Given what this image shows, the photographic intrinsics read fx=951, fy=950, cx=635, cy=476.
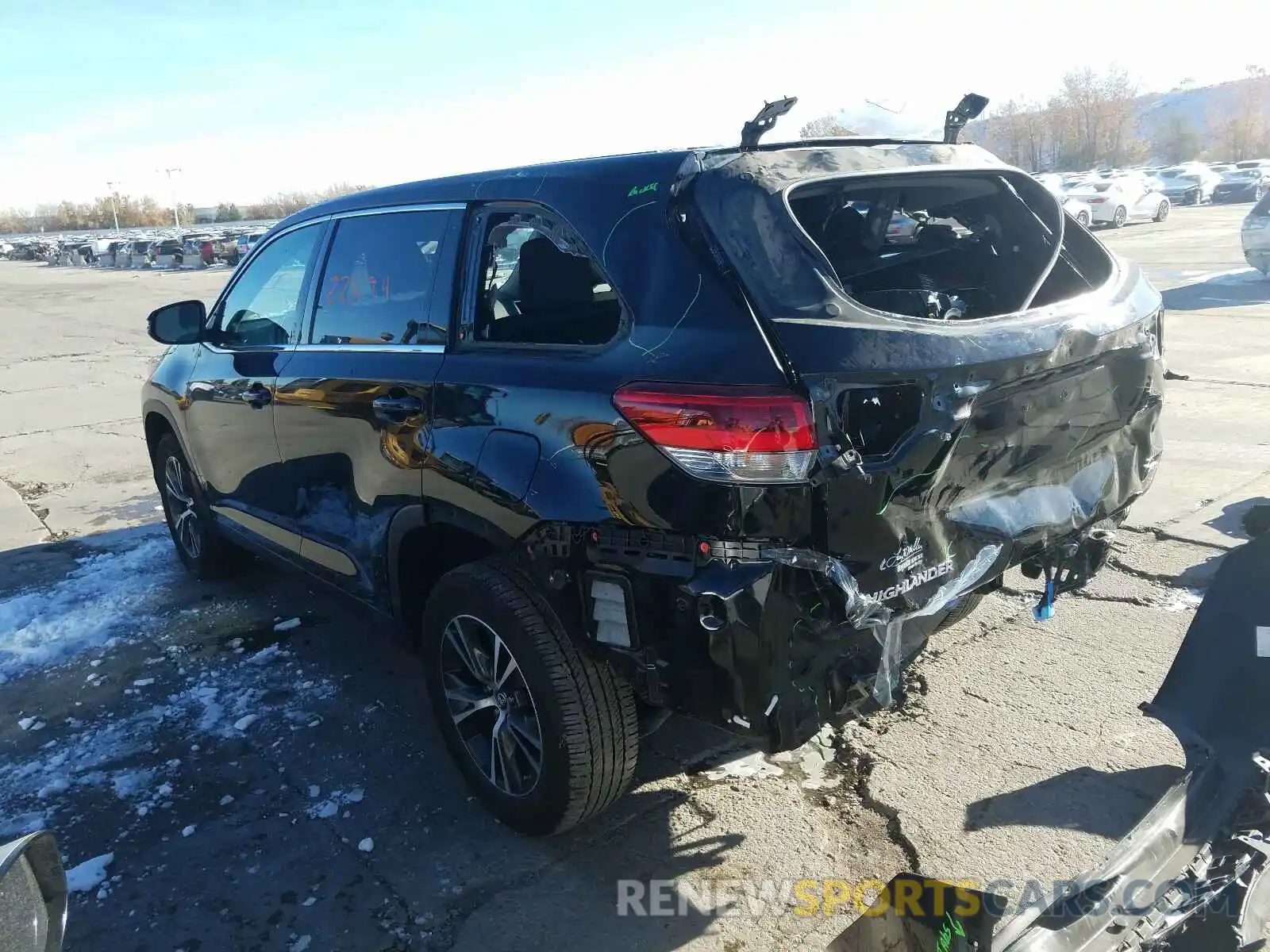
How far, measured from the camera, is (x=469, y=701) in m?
2.94

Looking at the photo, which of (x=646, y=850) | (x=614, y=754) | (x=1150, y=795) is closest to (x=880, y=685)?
(x=614, y=754)

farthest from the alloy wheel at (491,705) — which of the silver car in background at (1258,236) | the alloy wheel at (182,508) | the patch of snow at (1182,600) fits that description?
the silver car in background at (1258,236)

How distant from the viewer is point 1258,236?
1410 cm

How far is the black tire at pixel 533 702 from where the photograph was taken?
8.36 ft

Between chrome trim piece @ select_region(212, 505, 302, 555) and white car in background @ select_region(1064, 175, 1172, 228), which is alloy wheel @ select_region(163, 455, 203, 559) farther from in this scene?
white car in background @ select_region(1064, 175, 1172, 228)

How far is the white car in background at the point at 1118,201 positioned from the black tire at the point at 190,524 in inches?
1102

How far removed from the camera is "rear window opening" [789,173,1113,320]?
9.73 ft

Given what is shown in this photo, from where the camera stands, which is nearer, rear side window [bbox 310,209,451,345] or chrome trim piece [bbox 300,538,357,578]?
rear side window [bbox 310,209,451,345]

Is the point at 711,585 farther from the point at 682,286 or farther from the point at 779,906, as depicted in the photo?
the point at 779,906

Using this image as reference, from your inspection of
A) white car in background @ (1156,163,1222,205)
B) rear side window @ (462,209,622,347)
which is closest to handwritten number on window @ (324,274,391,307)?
rear side window @ (462,209,622,347)

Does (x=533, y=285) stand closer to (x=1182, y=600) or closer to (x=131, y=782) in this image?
(x=131, y=782)

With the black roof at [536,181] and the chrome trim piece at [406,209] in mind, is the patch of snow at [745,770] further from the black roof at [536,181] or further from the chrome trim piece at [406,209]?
the chrome trim piece at [406,209]

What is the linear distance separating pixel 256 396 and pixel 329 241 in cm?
71

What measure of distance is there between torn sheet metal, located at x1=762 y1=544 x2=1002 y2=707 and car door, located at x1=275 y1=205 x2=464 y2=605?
4.30 feet
